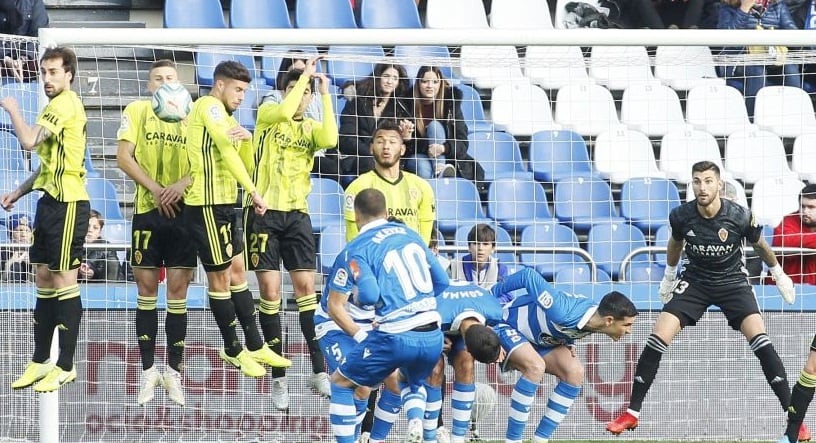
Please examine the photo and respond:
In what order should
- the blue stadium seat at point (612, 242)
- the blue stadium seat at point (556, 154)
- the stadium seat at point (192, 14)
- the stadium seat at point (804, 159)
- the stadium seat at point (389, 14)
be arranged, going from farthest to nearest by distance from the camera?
the stadium seat at point (389, 14)
the stadium seat at point (192, 14)
the stadium seat at point (804, 159)
the blue stadium seat at point (556, 154)
the blue stadium seat at point (612, 242)

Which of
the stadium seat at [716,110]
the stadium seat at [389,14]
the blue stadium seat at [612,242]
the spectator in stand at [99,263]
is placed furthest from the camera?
the stadium seat at [389,14]

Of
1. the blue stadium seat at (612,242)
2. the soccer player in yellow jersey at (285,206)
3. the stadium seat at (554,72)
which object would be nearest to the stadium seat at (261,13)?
the stadium seat at (554,72)

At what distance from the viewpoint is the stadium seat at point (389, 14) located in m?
14.2

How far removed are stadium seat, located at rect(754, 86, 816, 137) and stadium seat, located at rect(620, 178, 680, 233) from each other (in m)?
1.23

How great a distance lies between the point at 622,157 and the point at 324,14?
3.36m

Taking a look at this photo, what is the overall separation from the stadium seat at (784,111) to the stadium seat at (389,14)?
134 inches

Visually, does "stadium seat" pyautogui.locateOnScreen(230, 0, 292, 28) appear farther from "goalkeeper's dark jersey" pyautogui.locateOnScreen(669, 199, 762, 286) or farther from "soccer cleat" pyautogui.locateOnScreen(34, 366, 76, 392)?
"soccer cleat" pyautogui.locateOnScreen(34, 366, 76, 392)

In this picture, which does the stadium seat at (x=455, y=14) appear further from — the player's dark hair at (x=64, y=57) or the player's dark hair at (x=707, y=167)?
the player's dark hair at (x=64, y=57)

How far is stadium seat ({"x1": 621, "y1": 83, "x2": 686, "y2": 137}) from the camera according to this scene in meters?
12.9

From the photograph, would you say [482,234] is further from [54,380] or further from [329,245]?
[54,380]

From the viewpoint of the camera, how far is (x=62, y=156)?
32.2 ft


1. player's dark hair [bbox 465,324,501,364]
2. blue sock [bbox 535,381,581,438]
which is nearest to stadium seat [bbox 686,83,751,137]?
blue sock [bbox 535,381,581,438]

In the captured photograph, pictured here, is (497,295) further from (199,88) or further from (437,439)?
(199,88)

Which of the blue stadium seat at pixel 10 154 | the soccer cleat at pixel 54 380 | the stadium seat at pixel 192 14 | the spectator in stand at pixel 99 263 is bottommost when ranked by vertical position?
the soccer cleat at pixel 54 380
